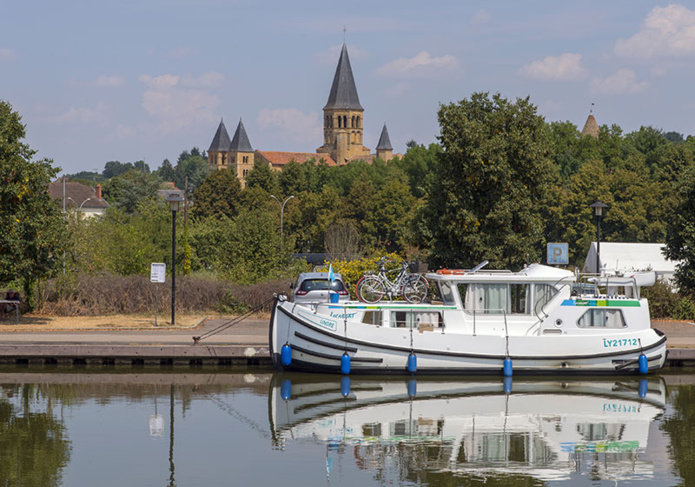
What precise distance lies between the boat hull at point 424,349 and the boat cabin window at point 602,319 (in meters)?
0.29

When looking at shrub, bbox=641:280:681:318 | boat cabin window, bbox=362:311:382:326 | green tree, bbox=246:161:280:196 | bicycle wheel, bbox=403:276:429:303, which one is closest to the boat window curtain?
bicycle wheel, bbox=403:276:429:303

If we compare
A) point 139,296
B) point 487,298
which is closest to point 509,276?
point 487,298

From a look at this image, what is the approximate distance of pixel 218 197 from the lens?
109m

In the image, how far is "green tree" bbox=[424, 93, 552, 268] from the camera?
34375 mm

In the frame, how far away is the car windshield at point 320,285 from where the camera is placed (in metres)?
30.7

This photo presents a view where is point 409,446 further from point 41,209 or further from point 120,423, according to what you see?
point 41,209

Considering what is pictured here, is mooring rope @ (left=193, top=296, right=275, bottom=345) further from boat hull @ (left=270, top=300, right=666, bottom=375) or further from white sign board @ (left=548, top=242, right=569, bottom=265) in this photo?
white sign board @ (left=548, top=242, right=569, bottom=265)

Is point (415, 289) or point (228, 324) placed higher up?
point (415, 289)

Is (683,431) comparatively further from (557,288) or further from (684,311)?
(684,311)

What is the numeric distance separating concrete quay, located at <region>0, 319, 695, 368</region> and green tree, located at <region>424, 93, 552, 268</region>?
307 inches

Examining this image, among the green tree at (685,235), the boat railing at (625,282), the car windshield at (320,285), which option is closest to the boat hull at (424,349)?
the boat railing at (625,282)

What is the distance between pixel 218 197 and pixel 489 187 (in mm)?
76950

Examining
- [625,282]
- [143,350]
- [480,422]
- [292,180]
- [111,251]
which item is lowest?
[480,422]

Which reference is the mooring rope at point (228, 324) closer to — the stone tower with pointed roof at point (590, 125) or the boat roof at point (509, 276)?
the boat roof at point (509, 276)
